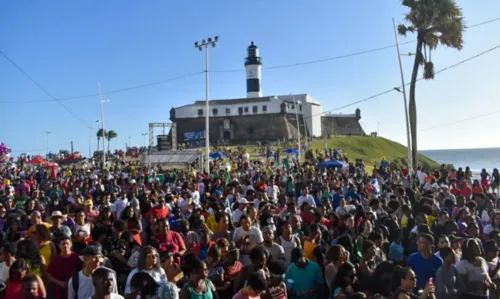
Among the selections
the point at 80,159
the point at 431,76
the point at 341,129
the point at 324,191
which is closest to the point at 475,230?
the point at 324,191

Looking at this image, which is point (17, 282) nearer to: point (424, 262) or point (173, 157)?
point (424, 262)

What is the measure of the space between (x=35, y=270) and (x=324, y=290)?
3.76 meters

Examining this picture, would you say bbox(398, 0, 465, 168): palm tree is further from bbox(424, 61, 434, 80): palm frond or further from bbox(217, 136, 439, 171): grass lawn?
bbox(217, 136, 439, 171): grass lawn

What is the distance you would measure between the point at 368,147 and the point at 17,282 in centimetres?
7501

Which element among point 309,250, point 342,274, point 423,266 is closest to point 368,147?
point 309,250

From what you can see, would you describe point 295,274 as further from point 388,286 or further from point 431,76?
point 431,76

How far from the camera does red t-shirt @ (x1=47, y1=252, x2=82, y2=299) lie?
20.2ft

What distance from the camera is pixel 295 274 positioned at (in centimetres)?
606

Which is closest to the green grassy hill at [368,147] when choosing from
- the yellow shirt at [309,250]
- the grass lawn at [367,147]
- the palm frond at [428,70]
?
the grass lawn at [367,147]

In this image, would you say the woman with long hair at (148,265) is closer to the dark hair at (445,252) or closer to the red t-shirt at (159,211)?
the dark hair at (445,252)

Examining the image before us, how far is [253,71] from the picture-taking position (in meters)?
81.8

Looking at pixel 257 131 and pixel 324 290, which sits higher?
pixel 257 131

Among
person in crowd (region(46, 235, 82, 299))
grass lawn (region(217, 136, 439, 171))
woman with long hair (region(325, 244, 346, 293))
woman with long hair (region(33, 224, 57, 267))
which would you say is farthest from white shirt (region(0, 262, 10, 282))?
grass lawn (region(217, 136, 439, 171))

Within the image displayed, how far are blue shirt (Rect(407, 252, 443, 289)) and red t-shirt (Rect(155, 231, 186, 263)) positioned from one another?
350 cm
